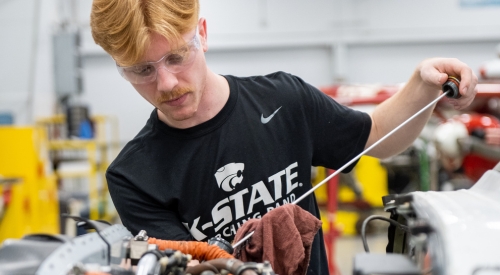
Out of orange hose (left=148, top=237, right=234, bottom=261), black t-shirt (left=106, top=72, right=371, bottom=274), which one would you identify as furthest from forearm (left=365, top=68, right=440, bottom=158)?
orange hose (left=148, top=237, right=234, bottom=261)

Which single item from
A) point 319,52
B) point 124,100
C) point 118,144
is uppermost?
point 319,52

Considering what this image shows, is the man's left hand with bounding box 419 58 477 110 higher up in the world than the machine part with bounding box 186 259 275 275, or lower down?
higher up

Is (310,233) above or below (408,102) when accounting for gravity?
below

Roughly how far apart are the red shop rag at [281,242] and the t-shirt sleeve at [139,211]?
0.78ft

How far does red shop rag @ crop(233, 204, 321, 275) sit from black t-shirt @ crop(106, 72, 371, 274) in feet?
0.74

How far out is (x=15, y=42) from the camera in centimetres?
629

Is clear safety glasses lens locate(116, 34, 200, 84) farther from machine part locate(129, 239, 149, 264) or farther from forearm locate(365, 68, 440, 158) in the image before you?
forearm locate(365, 68, 440, 158)

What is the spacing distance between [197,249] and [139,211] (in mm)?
367

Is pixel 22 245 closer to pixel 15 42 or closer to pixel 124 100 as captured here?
pixel 15 42

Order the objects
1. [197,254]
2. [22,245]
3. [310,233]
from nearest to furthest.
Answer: [22,245] → [197,254] → [310,233]

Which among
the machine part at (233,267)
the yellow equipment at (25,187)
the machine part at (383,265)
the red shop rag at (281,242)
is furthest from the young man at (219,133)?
the yellow equipment at (25,187)

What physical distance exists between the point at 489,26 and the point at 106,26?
7158 mm

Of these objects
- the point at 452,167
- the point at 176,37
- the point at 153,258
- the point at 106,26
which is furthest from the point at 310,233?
the point at 452,167

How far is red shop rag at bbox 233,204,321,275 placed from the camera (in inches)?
41.4
